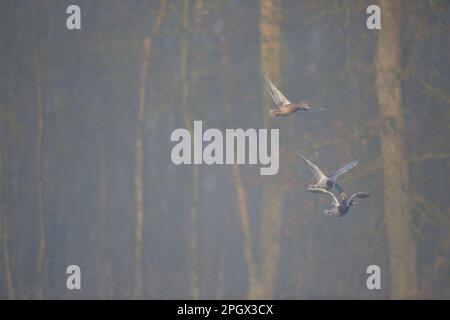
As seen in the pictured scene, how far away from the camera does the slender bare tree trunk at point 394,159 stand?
13.6 m

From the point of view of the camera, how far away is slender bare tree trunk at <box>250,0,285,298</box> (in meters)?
14.1

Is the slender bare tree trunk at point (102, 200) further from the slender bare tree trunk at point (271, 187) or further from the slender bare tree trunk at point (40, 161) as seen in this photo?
the slender bare tree trunk at point (271, 187)

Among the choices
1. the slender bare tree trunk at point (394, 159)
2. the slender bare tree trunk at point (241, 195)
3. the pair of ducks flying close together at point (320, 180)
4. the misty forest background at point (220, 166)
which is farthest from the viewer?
the slender bare tree trunk at point (241, 195)

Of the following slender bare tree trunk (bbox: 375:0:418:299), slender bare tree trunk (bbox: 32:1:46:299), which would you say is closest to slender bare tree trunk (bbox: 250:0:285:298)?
slender bare tree trunk (bbox: 375:0:418:299)

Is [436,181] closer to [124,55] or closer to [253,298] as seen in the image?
[253,298]

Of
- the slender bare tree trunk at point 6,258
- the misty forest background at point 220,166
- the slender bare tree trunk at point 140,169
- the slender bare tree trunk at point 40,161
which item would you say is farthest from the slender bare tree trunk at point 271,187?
the slender bare tree trunk at point 6,258

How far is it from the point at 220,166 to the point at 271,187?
5321mm

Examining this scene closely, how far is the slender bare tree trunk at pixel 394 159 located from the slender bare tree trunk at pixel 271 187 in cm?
141

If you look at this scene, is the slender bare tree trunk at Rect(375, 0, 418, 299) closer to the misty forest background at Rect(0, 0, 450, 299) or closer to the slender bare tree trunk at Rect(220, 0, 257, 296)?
the misty forest background at Rect(0, 0, 450, 299)

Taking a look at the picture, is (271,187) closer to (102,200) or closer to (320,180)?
(320,180)

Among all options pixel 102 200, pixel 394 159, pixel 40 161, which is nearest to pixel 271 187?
pixel 394 159

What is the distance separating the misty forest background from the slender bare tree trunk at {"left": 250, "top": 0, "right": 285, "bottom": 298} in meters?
0.03

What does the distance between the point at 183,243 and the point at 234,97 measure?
3.70 metres

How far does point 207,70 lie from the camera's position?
17.7m
